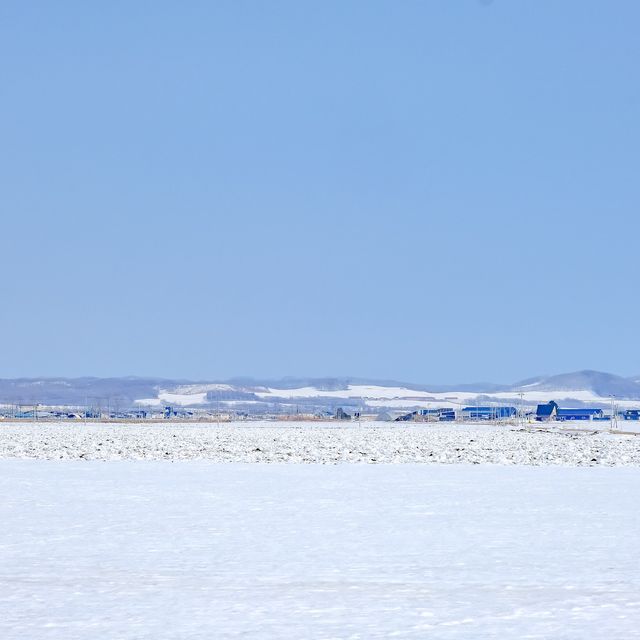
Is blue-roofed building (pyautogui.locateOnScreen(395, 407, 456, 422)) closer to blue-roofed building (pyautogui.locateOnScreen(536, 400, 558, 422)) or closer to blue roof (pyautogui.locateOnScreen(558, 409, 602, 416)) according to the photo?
blue-roofed building (pyautogui.locateOnScreen(536, 400, 558, 422))

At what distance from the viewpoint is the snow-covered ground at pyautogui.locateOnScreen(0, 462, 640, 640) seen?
7.67 metres

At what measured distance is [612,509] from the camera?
15.4 m

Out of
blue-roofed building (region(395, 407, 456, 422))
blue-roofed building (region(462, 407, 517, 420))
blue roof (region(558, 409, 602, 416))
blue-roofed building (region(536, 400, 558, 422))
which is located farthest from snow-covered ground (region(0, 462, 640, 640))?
blue-roofed building (region(462, 407, 517, 420))

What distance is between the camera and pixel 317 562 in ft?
34.0

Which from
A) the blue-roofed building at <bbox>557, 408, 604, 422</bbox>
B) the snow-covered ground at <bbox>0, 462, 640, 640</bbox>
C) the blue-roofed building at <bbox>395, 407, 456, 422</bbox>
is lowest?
the blue-roofed building at <bbox>395, 407, 456, 422</bbox>

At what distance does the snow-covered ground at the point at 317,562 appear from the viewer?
302 inches

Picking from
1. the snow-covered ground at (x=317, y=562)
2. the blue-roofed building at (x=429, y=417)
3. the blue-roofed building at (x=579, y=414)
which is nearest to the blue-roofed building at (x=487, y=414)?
the blue-roofed building at (x=429, y=417)

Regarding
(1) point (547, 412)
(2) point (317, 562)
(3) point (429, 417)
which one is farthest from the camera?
(1) point (547, 412)

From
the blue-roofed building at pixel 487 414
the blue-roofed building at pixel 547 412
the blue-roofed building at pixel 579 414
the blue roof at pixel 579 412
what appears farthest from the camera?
the blue-roofed building at pixel 487 414

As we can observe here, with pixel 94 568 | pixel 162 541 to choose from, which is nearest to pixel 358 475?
pixel 162 541

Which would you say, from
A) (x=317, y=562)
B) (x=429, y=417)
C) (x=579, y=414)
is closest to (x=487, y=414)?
(x=579, y=414)

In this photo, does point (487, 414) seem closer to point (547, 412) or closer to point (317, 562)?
point (547, 412)

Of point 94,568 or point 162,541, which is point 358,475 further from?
point 94,568

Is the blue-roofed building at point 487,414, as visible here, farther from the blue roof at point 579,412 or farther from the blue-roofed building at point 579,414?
the blue-roofed building at point 579,414
